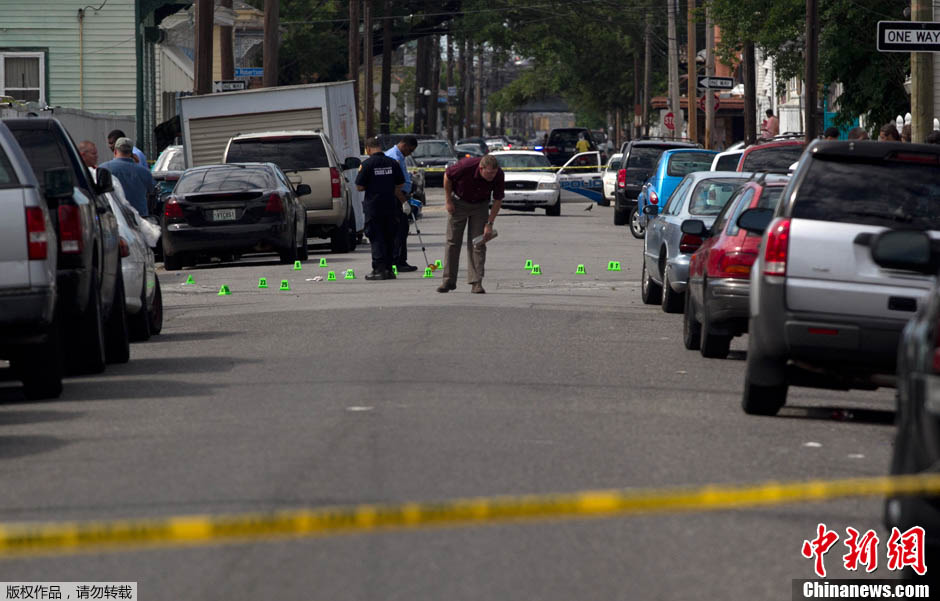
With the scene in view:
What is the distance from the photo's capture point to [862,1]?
34219mm

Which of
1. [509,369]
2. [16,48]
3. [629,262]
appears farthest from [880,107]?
[509,369]

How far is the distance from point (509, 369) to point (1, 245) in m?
3.81

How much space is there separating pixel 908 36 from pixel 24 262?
36.6ft

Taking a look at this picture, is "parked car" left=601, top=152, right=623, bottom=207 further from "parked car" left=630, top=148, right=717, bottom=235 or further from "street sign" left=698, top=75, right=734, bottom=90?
"parked car" left=630, top=148, right=717, bottom=235

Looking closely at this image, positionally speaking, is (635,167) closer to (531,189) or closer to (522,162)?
(531,189)

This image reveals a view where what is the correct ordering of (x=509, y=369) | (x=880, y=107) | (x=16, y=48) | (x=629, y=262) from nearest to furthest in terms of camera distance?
(x=509, y=369) → (x=629, y=262) → (x=880, y=107) → (x=16, y=48)

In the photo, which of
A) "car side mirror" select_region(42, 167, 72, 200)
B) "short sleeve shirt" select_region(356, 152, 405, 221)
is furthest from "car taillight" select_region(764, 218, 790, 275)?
"short sleeve shirt" select_region(356, 152, 405, 221)

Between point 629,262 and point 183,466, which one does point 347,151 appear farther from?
point 183,466

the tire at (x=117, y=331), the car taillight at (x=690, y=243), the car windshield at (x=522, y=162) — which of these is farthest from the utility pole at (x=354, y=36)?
the tire at (x=117, y=331)

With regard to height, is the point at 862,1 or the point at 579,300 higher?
the point at 862,1

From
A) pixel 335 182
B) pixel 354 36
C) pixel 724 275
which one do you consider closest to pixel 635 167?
pixel 335 182

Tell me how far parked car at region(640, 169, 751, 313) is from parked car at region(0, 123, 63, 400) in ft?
24.7

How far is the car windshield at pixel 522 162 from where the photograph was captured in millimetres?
43156

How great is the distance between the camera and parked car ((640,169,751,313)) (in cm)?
1727
